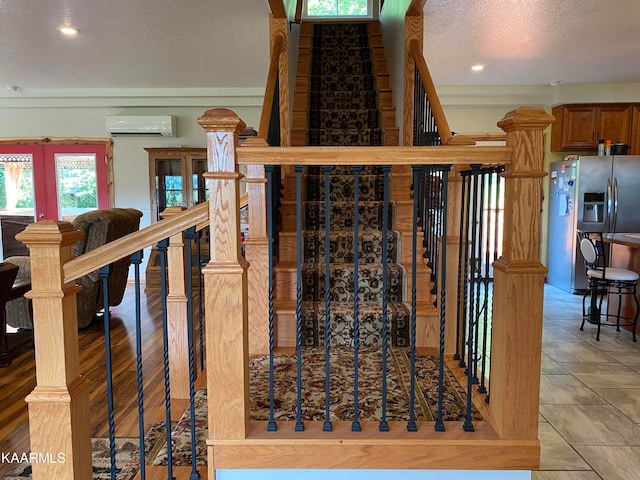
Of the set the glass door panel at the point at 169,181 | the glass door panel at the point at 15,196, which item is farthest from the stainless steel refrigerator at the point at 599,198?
the glass door panel at the point at 15,196

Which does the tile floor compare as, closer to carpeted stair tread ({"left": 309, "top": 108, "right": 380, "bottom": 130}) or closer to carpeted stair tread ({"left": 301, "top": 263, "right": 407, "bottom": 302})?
carpeted stair tread ({"left": 301, "top": 263, "right": 407, "bottom": 302})

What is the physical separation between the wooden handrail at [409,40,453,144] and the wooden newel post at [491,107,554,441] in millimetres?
767

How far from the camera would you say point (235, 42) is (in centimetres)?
418

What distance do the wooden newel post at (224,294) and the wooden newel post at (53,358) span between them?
1.36ft

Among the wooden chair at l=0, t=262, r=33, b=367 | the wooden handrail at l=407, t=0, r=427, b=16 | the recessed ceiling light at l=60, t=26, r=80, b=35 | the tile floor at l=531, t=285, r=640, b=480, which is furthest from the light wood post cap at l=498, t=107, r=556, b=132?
the recessed ceiling light at l=60, t=26, r=80, b=35

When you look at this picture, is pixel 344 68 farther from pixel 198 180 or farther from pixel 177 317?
pixel 177 317

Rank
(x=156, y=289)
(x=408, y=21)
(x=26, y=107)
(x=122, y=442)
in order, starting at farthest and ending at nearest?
(x=26, y=107)
(x=156, y=289)
(x=408, y=21)
(x=122, y=442)

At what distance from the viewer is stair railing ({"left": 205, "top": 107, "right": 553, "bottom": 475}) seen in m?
1.40

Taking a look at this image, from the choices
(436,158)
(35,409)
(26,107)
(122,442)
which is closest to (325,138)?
(436,158)

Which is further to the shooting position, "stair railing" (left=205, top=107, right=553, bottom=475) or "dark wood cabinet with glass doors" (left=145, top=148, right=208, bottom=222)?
"dark wood cabinet with glass doors" (left=145, top=148, right=208, bottom=222)

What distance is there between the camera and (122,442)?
7.09ft

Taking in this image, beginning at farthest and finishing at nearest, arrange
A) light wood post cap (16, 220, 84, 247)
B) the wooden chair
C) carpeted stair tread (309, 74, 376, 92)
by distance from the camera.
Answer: carpeted stair tread (309, 74, 376, 92), the wooden chair, light wood post cap (16, 220, 84, 247)

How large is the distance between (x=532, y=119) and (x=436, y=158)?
31 centimetres

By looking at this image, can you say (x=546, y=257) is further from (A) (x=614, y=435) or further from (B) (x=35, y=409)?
(B) (x=35, y=409)
